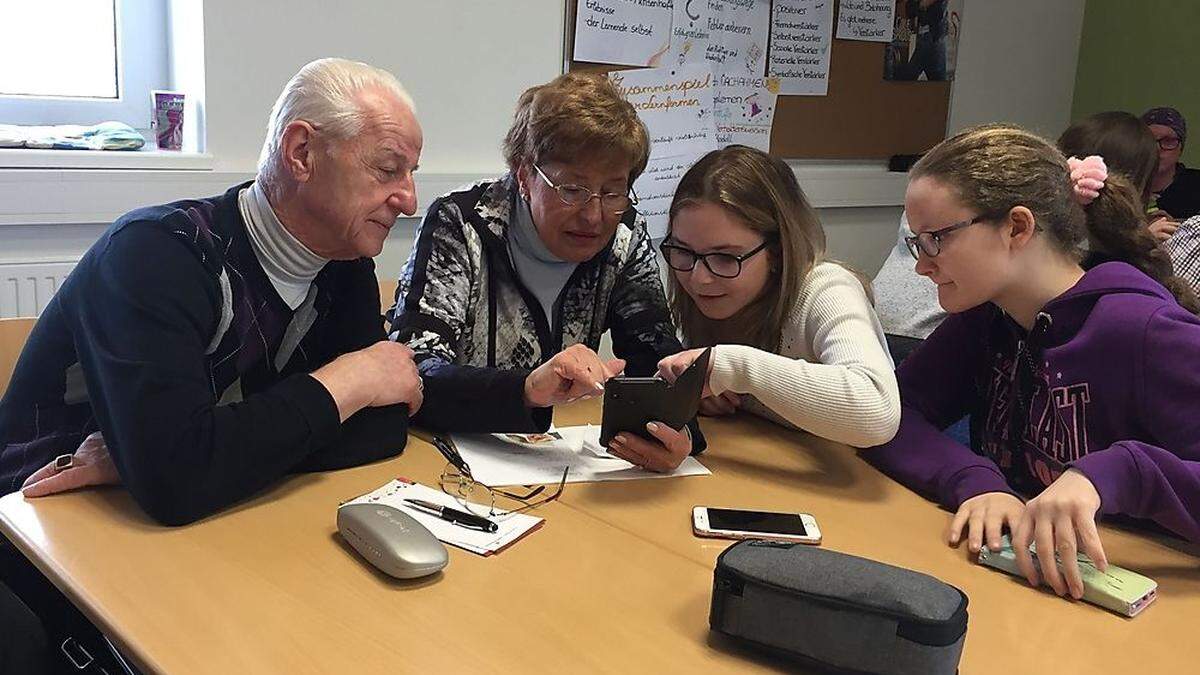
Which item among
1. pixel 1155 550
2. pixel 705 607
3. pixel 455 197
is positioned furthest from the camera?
pixel 455 197

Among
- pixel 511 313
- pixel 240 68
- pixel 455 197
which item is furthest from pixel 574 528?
pixel 240 68

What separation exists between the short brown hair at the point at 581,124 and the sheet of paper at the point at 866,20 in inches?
90.8

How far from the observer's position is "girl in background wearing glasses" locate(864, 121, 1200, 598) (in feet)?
3.98

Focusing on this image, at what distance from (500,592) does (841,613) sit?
0.35 m

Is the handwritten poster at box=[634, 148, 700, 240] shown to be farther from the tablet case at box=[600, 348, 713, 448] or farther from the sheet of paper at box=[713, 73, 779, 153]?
the tablet case at box=[600, 348, 713, 448]

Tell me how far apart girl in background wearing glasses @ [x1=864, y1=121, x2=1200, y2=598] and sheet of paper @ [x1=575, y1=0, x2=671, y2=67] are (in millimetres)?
→ 1618

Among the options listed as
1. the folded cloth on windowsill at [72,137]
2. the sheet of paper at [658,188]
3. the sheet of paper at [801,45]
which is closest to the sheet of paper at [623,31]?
the sheet of paper at [658,188]

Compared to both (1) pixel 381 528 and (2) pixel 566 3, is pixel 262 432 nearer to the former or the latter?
(1) pixel 381 528

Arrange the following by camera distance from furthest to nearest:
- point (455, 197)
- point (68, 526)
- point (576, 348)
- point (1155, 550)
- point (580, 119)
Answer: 1. point (455, 197)
2. point (580, 119)
3. point (576, 348)
4. point (1155, 550)
5. point (68, 526)

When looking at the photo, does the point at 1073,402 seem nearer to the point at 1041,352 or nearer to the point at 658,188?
the point at 1041,352

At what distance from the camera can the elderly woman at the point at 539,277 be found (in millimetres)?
1527

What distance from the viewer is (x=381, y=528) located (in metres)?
1.08

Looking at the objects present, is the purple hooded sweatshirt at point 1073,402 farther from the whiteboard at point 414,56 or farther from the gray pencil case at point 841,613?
the whiteboard at point 414,56

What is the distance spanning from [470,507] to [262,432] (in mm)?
269
